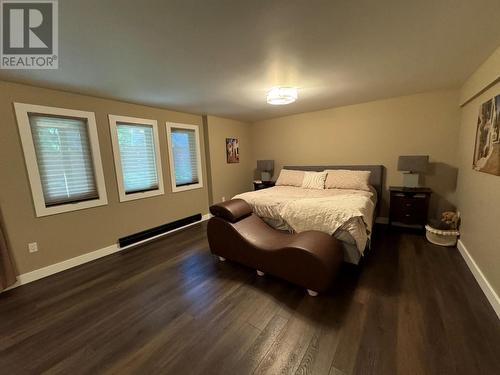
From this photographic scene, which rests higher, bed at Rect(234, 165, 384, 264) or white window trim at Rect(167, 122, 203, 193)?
white window trim at Rect(167, 122, 203, 193)

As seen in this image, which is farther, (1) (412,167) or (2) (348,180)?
(2) (348,180)

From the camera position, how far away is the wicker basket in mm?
2742

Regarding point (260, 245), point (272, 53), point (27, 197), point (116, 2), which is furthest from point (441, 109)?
point (27, 197)

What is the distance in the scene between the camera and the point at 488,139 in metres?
2.00

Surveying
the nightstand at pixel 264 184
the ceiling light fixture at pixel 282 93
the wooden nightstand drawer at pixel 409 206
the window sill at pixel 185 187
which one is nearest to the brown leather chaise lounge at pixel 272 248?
the ceiling light fixture at pixel 282 93

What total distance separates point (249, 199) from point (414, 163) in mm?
2619

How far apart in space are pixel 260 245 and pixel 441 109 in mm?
3555

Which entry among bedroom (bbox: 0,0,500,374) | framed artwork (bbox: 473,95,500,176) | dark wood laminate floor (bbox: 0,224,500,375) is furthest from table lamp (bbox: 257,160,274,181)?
framed artwork (bbox: 473,95,500,176)

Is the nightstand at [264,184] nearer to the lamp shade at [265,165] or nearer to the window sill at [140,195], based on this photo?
the lamp shade at [265,165]

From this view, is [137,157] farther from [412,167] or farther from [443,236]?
[443,236]

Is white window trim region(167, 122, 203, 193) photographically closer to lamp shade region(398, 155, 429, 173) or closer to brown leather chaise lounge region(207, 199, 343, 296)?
brown leather chaise lounge region(207, 199, 343, 296)

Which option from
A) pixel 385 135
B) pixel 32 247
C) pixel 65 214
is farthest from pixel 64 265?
pixel 385 135

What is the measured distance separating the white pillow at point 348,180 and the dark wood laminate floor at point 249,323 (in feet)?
4.07

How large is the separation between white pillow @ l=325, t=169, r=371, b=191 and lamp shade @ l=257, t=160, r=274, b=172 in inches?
60.5
